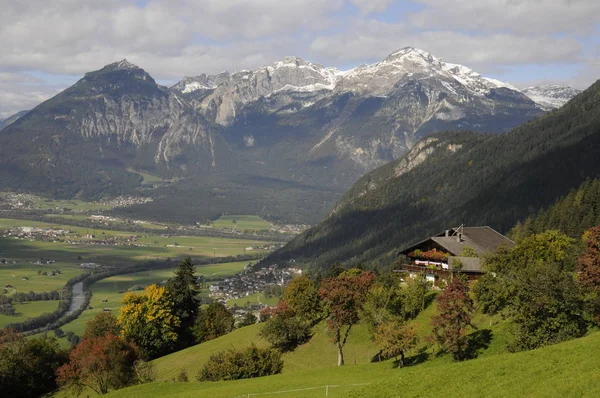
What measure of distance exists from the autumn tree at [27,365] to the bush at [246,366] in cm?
2319

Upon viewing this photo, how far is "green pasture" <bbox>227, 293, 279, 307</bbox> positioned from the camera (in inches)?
7038

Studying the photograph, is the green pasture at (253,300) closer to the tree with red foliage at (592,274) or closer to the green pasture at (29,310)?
the green pasture at (29,310)

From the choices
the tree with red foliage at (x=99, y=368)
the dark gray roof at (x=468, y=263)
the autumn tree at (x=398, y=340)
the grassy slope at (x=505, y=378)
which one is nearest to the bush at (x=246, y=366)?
the tree with red foliage at (x=99, y=368)

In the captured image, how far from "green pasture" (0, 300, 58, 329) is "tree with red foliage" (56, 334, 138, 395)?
105460mm

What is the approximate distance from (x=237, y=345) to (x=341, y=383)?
29.8m

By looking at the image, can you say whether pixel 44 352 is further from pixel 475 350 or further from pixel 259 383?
pixel 475 350

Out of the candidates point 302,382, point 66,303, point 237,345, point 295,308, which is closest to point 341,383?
point 302,382

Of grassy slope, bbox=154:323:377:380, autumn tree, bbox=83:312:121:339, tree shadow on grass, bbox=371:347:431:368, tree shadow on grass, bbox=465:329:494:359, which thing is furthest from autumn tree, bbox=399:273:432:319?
autumn tree, bbox=83:312:121:339

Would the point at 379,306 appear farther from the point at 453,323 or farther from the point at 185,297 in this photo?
the point at 185,297

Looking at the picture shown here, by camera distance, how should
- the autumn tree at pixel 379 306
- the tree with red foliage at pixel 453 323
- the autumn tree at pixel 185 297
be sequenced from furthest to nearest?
1. the autumn tree at pixel 185 297
2. the autumn tree at pixel 379 306
3. the tree with red foliage at pixel 453 323

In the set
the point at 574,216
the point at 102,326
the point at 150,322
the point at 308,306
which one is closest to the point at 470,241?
the point at 308,306

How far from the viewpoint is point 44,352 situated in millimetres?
73750

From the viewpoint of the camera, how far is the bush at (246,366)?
190ft

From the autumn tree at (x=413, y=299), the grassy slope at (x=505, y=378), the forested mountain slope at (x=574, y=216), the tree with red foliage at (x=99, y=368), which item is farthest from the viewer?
the forested mountain slope at (x=574, y=216)
